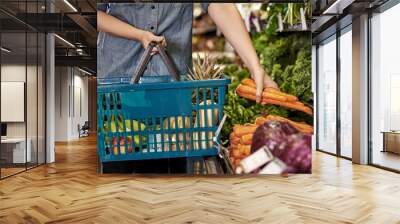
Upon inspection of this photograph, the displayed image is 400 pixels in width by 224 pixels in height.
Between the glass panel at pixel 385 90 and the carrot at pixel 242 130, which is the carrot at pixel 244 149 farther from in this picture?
the glass panel at pixel 385 90

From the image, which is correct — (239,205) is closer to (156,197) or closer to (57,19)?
(156,197)

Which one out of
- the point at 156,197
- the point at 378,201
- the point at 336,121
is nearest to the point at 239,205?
the point at 156,197

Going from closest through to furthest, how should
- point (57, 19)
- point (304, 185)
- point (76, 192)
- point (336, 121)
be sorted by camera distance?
point (76, 192) < point (304, 185) < point (57, 19) < point (336, 121)

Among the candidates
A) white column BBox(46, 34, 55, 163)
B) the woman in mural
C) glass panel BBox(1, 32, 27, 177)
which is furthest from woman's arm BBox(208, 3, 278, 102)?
white column BBox(46, 34, 55, 163)

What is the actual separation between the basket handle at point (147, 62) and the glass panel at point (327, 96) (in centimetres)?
570

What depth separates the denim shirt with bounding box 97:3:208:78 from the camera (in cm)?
441

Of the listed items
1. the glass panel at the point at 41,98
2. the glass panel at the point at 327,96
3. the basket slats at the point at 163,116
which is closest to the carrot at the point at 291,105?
the basket slats at the point at 163,116

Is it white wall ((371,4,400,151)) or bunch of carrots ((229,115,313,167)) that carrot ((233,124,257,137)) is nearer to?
bunch of carrots ((229,115,313,167))

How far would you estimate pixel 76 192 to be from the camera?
4742mm

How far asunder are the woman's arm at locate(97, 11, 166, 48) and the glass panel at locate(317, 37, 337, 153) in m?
5.80

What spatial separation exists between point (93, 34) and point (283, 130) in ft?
15.2

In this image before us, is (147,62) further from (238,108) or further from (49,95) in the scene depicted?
(49,95)

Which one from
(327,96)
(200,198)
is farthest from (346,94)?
(200,198)

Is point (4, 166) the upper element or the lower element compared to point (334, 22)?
lower
